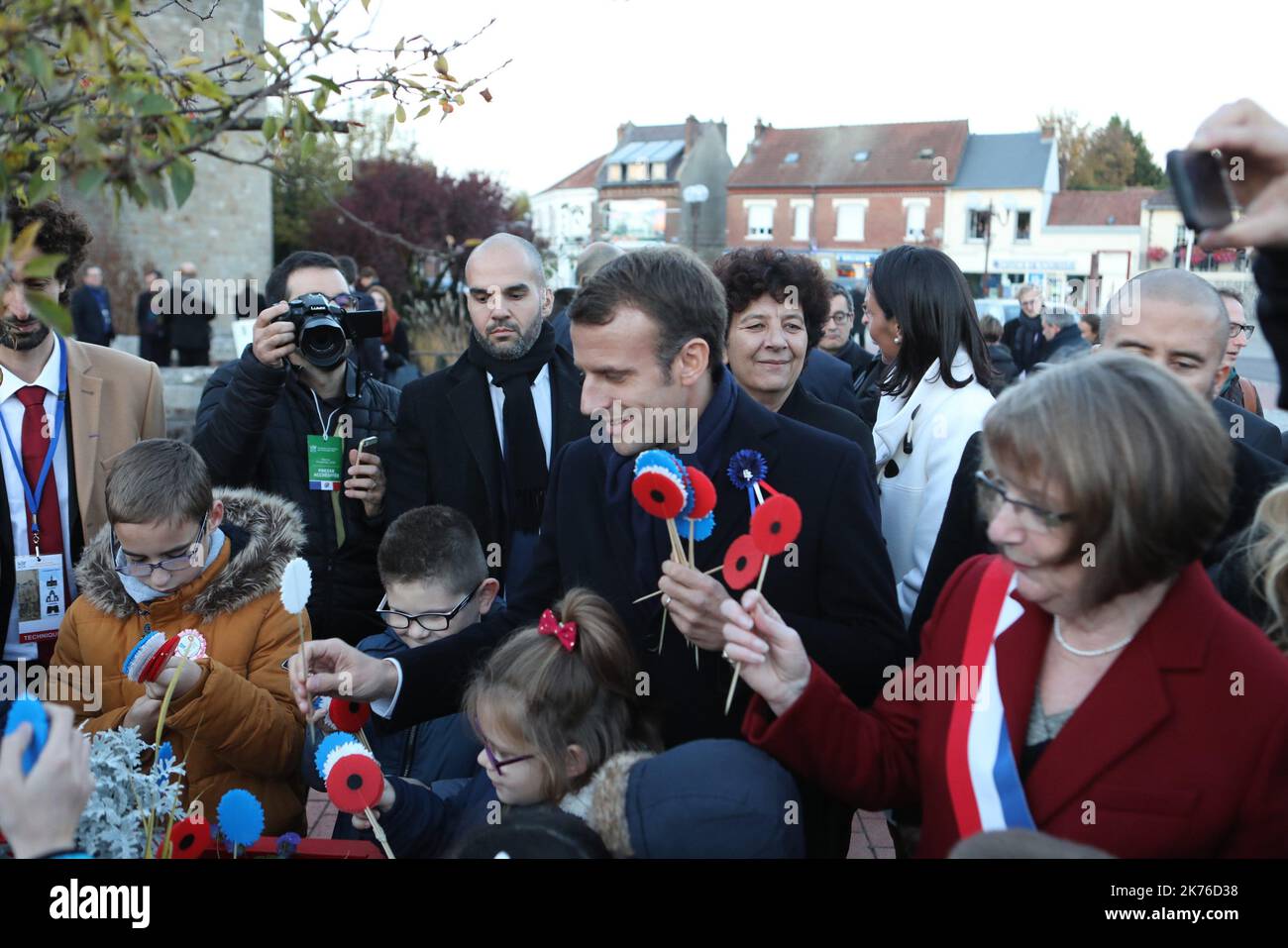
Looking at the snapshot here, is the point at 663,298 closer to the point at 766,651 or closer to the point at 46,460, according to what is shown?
the point at 766,651

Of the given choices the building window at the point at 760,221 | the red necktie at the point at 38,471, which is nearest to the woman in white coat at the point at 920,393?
the red necktie at the point at 38,471

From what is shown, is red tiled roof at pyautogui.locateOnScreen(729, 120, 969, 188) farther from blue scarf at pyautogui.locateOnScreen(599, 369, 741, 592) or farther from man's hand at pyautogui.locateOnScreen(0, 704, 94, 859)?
man's hand at pyautogui.locateOnScreen(0, 704, 94, 859)

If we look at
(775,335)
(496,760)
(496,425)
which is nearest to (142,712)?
(496,760)

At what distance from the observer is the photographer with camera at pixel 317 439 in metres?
3.33

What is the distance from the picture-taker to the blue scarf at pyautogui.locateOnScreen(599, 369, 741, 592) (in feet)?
7.33

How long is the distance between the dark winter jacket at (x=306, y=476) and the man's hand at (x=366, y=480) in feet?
0.12

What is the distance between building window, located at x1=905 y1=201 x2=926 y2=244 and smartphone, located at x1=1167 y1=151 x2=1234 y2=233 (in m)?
44.1

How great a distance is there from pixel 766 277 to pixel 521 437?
100 cm

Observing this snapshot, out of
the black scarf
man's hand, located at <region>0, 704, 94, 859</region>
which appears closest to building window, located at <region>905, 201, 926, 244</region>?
the black scarf

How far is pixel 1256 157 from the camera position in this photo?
1453 mm

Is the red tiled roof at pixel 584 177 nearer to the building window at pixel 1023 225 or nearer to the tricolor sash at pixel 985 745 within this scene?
the building window at pixel 1023 225

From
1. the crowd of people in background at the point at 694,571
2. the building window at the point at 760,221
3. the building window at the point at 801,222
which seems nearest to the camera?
the crowd of people in background at the point at 694,571

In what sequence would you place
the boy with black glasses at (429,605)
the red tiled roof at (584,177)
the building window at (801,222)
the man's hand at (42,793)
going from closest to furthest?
the man's hand at (42,793) → the boy with black glasses at (429,605) → the building window at (801,222) → the red tiled roof at (584,177)
